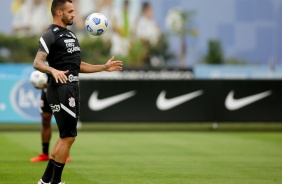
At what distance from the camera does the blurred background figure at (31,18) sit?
65562 mm

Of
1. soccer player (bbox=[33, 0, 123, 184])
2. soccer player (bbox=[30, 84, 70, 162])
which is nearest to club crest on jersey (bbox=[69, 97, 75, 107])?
soccer player (bbox=[33, 0, 123, 184])

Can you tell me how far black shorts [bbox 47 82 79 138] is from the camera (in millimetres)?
10406

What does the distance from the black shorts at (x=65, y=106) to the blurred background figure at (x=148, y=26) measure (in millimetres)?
59031

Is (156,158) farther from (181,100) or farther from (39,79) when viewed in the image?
(181,100)

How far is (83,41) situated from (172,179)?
50532 millimetres

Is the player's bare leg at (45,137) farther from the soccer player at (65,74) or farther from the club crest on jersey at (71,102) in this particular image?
the club crest on jersey at (71,102)

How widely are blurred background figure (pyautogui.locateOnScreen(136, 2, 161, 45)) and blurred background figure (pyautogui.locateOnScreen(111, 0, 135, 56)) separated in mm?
1129

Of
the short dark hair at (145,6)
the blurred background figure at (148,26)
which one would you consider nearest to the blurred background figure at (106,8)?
the blurred background figure at (148,26)

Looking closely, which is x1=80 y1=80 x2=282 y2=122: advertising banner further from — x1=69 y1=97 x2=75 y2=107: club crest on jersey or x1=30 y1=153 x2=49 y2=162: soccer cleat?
x1=69 y1=97 x2=75 y2=107: club crest on jersey

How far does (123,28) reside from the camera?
2822 inches

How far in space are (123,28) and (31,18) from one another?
8749 mm

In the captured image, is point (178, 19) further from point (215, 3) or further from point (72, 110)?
point (72, 110)

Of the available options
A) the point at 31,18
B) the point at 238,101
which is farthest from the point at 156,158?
the point at 31,18

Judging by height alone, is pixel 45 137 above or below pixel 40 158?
above
